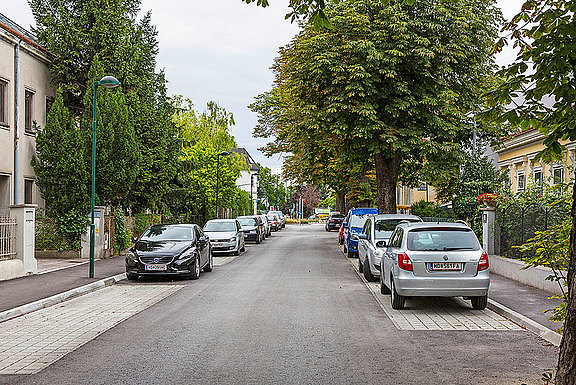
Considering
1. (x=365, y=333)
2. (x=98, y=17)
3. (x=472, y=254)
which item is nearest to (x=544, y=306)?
(x=472, y=254)

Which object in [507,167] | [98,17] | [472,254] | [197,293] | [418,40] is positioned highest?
[98,17]

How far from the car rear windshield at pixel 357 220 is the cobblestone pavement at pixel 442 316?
557 inches

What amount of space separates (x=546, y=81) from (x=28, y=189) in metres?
23.3

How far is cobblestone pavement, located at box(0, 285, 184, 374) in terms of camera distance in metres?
7.88

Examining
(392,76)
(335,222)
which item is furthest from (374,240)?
(335,222)

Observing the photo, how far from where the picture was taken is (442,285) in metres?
11.4

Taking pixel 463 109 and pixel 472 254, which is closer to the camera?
pixel 472 254

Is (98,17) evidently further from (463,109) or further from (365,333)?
(365,333)

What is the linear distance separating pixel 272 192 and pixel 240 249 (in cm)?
Answer: 10913

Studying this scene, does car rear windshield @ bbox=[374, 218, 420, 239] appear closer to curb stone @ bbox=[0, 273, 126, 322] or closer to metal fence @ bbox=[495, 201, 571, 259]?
metal fence @ bbox=[495, 201, 571, 259]

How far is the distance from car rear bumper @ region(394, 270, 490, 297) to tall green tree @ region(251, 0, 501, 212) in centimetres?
1338

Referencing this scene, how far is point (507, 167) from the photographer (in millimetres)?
34531

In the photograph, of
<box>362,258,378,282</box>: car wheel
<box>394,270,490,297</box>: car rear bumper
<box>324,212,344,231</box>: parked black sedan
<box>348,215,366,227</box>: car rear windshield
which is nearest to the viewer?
<box>394,270,490,297</box>: car rear bumper

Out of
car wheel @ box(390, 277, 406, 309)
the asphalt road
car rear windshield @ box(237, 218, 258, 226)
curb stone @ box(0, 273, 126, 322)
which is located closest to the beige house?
curb stone @ box(0, 273, 126, 322)
